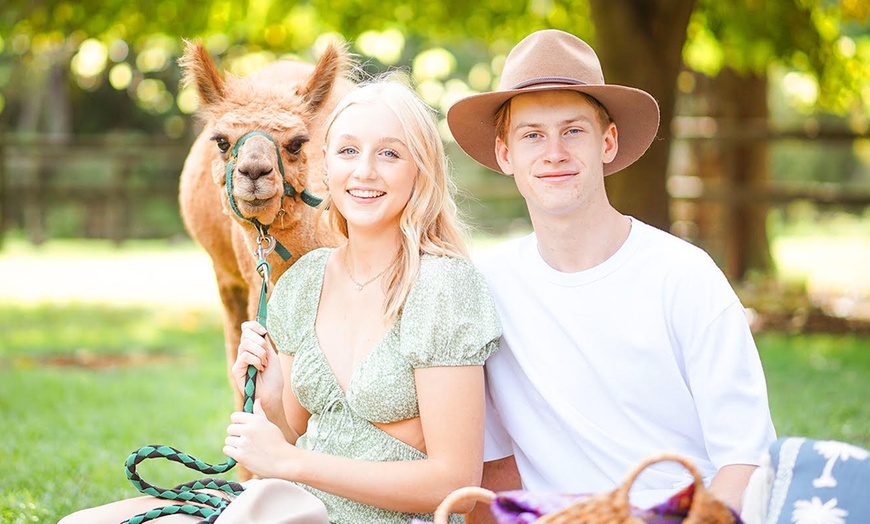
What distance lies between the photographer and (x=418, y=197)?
2770 millimetres

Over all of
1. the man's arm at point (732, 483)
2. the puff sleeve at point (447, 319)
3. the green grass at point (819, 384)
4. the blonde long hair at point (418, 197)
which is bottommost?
the green grass at point (819, 384)

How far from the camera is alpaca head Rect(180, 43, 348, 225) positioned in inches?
135

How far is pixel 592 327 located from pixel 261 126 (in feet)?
4.92

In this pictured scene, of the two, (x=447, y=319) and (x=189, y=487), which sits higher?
(x=447, y=319)

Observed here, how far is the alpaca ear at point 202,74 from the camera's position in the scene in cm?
364

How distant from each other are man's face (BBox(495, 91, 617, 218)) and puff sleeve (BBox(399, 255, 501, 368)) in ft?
1.14

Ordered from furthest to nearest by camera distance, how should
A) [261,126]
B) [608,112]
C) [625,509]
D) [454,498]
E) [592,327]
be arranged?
[261,126], [608,112], [592,327], [454,498], [625,509]

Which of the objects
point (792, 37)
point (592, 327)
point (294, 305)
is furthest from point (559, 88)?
point (792, 37)

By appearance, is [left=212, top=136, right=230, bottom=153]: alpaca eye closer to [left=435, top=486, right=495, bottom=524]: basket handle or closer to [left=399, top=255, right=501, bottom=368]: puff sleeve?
[left=399, top=255, right=501, bottom=368]: puff sleeve

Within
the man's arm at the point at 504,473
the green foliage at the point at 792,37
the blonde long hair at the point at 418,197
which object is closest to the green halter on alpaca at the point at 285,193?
the blonde long hair at the point at 418,197

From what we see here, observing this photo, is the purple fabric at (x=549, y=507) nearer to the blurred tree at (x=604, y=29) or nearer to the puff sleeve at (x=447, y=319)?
the puff sleeve at (x=447, y=319)

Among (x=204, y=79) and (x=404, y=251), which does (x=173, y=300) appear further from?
(x=404, y=251)

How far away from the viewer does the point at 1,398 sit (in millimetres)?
6457

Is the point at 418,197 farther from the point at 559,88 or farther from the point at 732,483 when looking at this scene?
the point at 732,483
